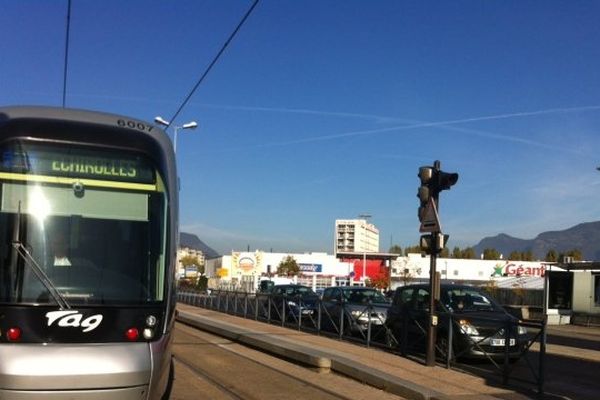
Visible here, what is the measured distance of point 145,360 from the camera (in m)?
6.31

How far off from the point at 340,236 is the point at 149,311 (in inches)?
6381

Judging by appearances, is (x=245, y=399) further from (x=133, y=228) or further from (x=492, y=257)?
(x=492, y=257)

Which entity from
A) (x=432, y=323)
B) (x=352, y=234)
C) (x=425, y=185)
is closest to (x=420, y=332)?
(x=432, y=323)

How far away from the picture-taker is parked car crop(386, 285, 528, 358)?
38.0ft

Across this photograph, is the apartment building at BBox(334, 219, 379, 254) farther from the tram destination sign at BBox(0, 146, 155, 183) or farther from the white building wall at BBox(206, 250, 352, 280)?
the tram destination sign at BBox(0, 146, 155, 183)

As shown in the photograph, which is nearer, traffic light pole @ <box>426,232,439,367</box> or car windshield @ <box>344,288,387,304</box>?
traffic light pole @ <box>426,232,439,367</box>

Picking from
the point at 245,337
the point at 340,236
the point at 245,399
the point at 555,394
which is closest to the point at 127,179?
the point at 245,399

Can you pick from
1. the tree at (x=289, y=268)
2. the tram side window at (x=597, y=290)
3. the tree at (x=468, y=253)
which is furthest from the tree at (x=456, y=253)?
the tram side window at (x=597, y=290)

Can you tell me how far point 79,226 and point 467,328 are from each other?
26.7 ft

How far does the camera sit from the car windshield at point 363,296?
20609mm

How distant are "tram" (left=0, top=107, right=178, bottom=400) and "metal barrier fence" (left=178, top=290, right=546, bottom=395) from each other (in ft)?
20.1

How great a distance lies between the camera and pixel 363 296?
20.9m

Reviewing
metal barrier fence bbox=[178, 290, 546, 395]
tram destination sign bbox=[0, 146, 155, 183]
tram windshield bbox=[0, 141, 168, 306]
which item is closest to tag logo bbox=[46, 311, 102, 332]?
tram windshield bbox=[0, 141, 168, 306]

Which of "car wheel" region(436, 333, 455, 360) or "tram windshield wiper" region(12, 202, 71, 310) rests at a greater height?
"tram windshield wiper" region(12, 202, 71, 310)
